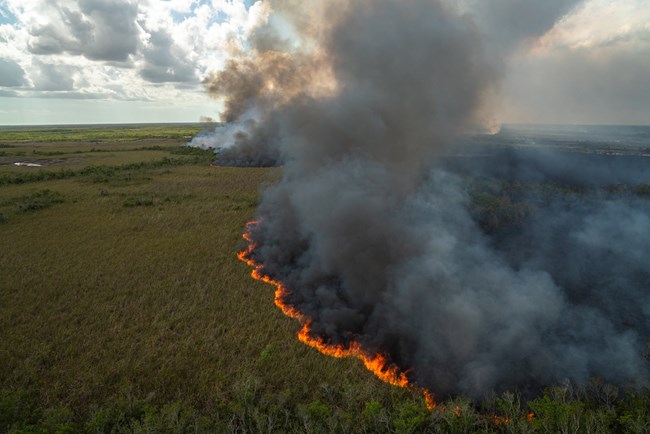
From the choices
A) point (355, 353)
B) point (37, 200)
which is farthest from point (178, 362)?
point (37, 200)

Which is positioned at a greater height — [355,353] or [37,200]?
[355,353]

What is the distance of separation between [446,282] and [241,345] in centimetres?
735

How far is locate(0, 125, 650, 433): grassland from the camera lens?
853 centimetres

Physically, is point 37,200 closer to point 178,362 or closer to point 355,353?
point 178,362

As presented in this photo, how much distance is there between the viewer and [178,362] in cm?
1099

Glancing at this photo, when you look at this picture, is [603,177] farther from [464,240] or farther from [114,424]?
[114,424]

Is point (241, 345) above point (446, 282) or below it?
below

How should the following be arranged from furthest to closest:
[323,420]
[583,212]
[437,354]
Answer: [583,212] → [437,354] → [323,420]

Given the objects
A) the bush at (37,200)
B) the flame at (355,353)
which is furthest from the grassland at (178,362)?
the bush at (37,200)

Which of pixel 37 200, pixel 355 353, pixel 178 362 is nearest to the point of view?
pixel 178 362

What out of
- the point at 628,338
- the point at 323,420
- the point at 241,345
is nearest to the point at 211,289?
the point at 241,345

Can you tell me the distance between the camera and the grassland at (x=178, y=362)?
28.0ft

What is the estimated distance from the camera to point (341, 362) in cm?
1139

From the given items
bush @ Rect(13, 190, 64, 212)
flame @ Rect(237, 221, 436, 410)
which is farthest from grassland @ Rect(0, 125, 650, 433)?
bush @ Rect(13, 190, 64, 212)
